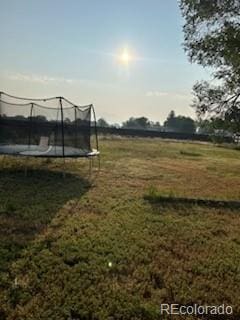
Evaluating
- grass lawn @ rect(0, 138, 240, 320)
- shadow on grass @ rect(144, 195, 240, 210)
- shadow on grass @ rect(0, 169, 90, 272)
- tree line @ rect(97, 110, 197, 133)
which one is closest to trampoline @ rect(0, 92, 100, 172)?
shadow on grass @ rect(0, 169, 90, 272)

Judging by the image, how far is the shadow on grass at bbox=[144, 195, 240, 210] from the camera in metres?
7.23

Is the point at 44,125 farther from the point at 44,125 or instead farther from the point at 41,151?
the point at 41,151

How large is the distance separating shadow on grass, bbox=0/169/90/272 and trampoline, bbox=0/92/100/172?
145 centimetres

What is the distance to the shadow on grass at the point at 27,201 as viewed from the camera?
14.7 feet

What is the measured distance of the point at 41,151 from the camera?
11.1 metres

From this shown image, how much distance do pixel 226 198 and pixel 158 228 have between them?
128 inches

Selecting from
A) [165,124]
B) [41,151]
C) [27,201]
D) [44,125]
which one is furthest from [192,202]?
[165,124]

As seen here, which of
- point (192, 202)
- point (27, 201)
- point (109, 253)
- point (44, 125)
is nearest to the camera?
point (109, 253)

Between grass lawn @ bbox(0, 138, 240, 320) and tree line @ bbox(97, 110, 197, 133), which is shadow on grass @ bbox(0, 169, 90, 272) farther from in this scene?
tree line @ bbox(97, 110, 197, 133)

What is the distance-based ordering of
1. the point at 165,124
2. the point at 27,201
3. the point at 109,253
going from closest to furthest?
the point at 109,253
the point at 27,201
the point at 165,124

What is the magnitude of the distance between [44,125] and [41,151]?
6.19 ft

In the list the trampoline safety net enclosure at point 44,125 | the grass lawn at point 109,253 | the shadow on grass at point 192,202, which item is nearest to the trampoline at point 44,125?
the trampoline safety net enclosure at point 44,125

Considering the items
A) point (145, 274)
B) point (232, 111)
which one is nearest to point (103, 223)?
point (145, 274)

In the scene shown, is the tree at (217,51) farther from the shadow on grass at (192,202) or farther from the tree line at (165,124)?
the tree line at (165,124)
